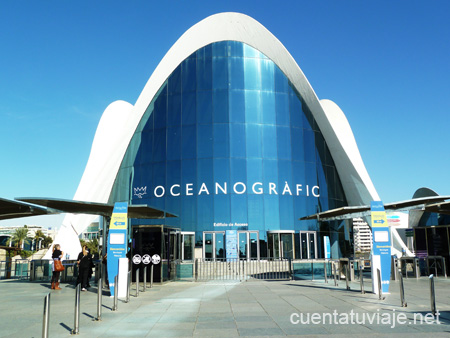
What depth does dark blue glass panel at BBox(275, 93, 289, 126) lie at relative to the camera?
3612 cm

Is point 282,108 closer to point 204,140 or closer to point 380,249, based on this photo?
point 204,140

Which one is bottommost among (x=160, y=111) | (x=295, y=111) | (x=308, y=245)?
(x=308, y=245)

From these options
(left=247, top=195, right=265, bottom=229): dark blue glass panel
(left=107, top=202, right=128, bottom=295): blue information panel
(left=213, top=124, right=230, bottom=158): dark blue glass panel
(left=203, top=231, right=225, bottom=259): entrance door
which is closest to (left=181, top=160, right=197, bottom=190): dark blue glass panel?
(left=213, top=124, right=230, bottom=158): dark blue glass panel

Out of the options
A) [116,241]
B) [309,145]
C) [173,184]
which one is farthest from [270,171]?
[116,241]

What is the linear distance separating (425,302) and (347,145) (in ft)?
107

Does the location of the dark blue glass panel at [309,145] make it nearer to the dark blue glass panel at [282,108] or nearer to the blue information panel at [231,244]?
the dark blue glass panel at [282,108]

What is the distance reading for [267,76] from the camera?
37.1m

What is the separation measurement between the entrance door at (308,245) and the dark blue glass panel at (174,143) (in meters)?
12.2

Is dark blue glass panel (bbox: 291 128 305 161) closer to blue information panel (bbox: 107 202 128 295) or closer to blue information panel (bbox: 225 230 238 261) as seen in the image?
blue information panel (bbox: 225 230 238 261)

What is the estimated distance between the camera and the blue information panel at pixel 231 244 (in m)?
32.5

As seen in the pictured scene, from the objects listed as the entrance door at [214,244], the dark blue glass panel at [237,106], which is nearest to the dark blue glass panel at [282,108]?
the dark blue glass panel at [237,106]

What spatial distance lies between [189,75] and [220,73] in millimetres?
2806

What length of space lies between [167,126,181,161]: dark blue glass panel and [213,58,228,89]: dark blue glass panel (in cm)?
507

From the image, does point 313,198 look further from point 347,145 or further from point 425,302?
point 425,302
